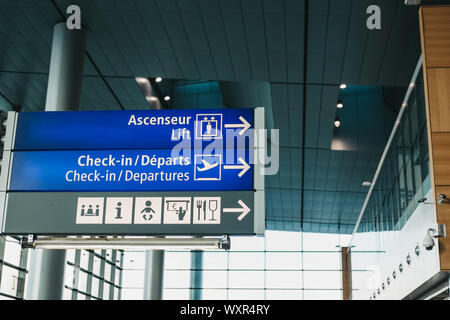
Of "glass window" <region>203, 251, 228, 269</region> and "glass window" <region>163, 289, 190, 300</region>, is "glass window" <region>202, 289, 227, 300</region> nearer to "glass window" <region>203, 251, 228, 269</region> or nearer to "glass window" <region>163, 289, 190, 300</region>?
"glass window" <region>163, 289, 190, 300</region>

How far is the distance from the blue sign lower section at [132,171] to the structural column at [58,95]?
457cm

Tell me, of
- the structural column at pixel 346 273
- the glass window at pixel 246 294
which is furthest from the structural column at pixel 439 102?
the glass window at pixel 246 294

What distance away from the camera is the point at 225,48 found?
46.3 feet

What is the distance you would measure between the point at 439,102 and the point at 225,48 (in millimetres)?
5548

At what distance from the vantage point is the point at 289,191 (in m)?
30.0

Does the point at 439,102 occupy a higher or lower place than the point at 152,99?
lower

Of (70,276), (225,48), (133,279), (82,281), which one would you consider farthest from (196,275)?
(225,48)

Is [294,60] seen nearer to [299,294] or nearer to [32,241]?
[32,241]

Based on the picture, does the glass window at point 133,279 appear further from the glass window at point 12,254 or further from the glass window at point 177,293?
the glass window at point 12,254

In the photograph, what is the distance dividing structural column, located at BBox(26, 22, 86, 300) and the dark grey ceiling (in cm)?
57

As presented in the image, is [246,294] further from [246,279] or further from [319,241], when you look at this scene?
[319,241]

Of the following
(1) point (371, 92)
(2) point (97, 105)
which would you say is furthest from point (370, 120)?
(2) point (97, 105)

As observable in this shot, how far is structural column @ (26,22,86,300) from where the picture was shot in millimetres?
11430

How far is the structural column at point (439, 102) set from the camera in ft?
32.9
